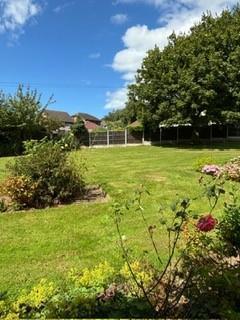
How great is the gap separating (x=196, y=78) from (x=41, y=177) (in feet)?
78.9

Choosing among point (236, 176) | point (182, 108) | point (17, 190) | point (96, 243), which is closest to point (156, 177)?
point (236, 176)

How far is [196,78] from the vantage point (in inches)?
1209

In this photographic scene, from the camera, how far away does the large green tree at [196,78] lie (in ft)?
99.6

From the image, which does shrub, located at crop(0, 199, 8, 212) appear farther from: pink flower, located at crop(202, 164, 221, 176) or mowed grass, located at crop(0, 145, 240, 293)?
pink flower, located at crop(202, 164, 221, 176)

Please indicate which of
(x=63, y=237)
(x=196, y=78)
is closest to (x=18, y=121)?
(x=196, y=78)

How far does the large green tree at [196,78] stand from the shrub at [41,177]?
72.8 ft

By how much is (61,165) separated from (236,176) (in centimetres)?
520

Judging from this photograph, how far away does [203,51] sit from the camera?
103 feet

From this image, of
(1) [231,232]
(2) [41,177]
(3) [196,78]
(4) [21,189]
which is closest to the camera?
(1) [231,232]

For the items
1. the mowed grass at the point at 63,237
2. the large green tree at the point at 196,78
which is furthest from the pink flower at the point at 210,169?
the large green tree at the point at 196,78

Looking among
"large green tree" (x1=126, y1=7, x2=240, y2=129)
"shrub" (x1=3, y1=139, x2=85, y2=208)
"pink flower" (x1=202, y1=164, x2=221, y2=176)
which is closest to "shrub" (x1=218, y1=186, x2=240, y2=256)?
"shrub" (x1=3, y1=139, x2=85, y2=208)

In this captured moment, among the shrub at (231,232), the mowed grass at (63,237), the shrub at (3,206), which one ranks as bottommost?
the mowed grass at (63,237)

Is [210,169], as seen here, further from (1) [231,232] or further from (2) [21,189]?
(1) [231,232]

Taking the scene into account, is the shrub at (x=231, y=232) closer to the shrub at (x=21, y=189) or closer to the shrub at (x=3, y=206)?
the shrub at (x=21, y=189)
